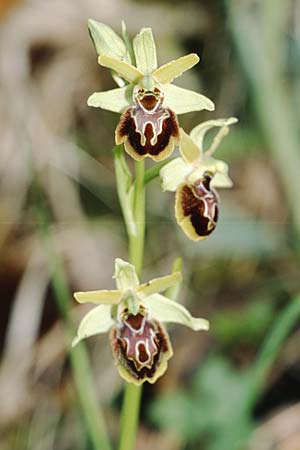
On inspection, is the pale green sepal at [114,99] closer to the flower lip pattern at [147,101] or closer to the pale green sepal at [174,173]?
the flower lip pattern at [147,101]

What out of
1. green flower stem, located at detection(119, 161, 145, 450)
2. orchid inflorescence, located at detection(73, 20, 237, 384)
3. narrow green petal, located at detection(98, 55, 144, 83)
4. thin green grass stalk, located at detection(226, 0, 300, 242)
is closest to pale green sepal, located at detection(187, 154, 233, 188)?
orchid inflorescence, located at detection(73, 20, 237, 384)

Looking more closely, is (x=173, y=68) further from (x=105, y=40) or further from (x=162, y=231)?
(x=162, y=231)

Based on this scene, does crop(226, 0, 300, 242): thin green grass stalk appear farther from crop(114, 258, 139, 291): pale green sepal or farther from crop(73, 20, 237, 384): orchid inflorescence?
crop(114, 258, 139, 291): pale green sepal

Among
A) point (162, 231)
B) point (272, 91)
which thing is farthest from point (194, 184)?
point (162, 231)

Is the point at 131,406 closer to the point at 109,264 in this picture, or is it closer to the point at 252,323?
the point at 252,323

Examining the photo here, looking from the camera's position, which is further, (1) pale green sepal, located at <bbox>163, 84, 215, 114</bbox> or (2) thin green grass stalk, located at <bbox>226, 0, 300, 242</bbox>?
(2) thin green grass stalk, located at <bbox>226, 0, 300, 242</bbox>

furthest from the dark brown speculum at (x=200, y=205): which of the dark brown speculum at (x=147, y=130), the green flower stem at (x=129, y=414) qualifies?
the green flower stem at (x=129, y=414)

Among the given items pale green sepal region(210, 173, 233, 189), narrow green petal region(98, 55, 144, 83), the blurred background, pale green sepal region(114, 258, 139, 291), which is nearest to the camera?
narrow green petal region(98, 55, 144, 83)
